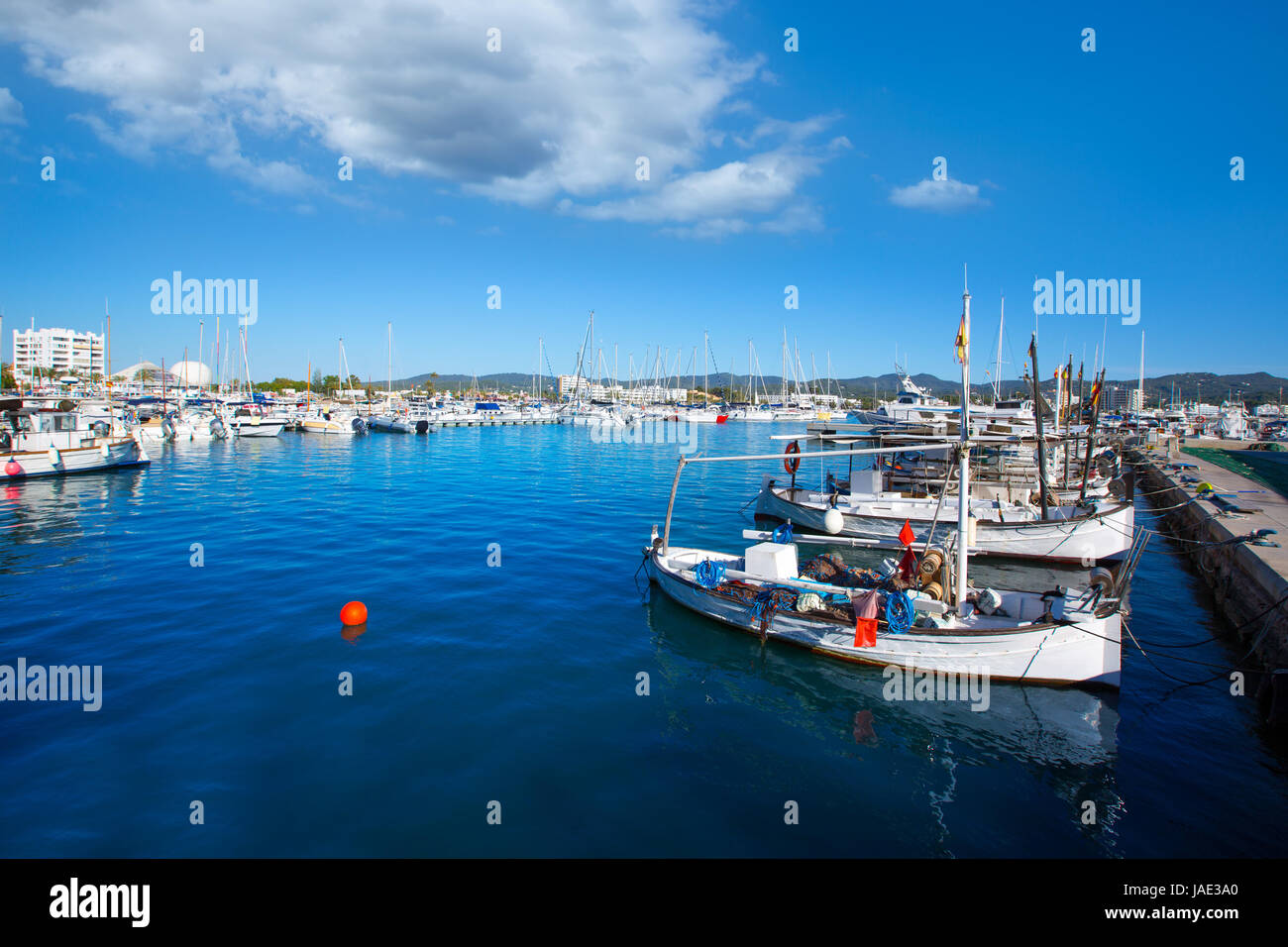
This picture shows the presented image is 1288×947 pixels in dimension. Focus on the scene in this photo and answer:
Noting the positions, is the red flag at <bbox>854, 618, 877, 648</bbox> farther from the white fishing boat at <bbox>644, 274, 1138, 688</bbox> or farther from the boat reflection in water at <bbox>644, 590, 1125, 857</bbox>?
the boat reflection in water at <bbox>644, 590, 1125, 857</bbox>

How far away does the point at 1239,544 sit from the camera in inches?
771

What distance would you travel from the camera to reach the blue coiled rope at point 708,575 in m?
17.2

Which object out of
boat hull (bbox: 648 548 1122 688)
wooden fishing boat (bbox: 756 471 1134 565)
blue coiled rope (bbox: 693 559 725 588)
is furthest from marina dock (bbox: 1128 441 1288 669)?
blue coiled rope (bbox: 693 559 725 588)

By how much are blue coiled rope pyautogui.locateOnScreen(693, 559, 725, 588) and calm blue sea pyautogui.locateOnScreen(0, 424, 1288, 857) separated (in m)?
1.29

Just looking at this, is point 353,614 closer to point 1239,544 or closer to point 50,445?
point 1239,544

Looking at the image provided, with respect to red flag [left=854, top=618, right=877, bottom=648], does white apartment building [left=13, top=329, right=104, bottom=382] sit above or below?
above

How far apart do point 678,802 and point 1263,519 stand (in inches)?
1027

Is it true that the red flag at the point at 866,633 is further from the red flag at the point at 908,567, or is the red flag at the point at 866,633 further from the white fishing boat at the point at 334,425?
the white fishing boat at the point at 334,425

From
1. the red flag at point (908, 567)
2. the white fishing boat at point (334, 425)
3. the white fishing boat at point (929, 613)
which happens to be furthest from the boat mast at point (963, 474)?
the white fishing boat at point (334, 425)

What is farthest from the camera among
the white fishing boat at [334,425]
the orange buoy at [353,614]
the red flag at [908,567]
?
the white fishing boat at [334,425]

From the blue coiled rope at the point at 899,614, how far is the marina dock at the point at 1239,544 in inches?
270

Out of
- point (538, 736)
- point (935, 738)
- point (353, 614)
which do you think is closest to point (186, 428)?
point (353, 614)

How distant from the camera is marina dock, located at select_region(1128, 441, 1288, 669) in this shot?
49.4ft
